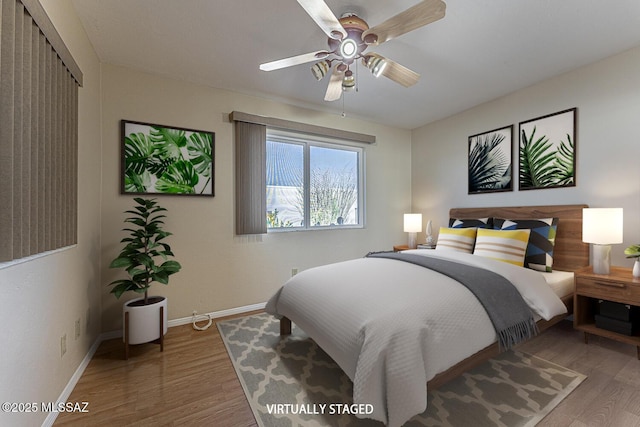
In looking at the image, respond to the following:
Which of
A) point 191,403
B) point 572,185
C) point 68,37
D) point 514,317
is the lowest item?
point 191,403

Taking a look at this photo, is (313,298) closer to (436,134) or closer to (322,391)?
(322,391)

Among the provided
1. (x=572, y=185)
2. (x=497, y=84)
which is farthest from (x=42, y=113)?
(x=572, y=185)

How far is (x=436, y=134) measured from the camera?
3820 mm

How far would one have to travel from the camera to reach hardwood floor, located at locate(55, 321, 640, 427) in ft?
4.55

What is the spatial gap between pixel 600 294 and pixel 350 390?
2.09 m

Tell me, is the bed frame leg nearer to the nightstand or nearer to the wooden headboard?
the nightstand

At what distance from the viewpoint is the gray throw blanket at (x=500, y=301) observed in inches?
61.9

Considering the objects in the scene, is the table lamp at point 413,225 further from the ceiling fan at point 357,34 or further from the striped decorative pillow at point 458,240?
the ceiling fan at point 357,34

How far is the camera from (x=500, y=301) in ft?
5.43

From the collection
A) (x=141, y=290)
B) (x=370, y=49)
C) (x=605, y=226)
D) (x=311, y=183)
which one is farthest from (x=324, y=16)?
(x=605, y=226)

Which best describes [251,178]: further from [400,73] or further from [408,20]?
[408,20]

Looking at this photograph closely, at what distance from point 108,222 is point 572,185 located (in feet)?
14.5

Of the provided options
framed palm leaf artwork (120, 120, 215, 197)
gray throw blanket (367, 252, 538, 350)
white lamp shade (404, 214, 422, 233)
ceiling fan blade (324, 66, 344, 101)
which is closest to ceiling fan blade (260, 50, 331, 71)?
ceiling fan blade (324, 66, 344, 101)

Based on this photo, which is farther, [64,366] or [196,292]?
[196,292]
